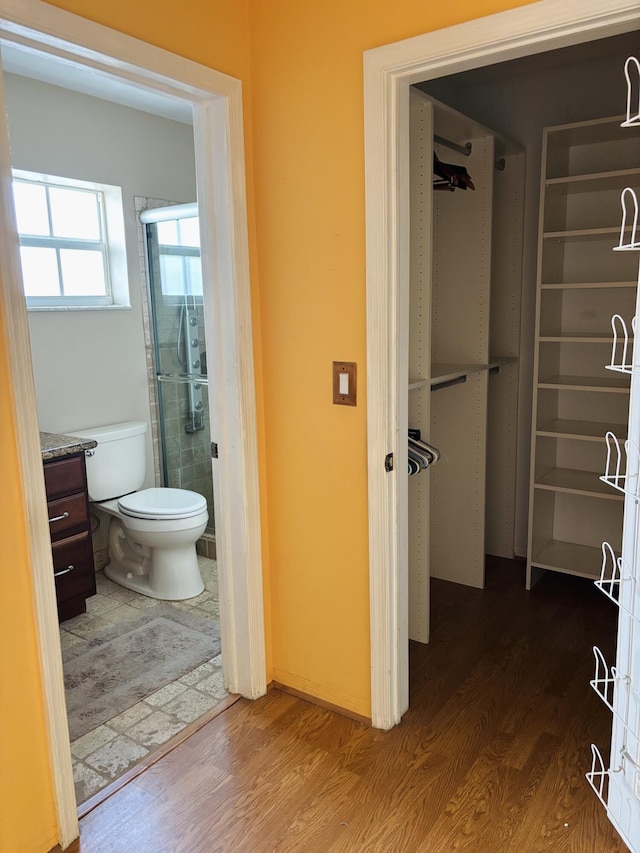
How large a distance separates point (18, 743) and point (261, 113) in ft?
6.31

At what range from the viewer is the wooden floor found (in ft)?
5.85

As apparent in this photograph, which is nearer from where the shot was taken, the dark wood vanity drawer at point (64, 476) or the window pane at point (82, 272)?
the dark wood vanity drawer at point (64, 476)

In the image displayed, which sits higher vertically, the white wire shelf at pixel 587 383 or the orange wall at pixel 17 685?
the white wire shelf at pixel 587 383

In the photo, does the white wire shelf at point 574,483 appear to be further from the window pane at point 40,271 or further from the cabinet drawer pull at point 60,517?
the window pane at point 40,271

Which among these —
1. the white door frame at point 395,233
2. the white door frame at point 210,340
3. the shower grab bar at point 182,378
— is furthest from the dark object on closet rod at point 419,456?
the shower grab bar at point 182,378

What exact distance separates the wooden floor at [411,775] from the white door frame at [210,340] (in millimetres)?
222

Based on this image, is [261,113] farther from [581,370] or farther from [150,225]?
[581,370]

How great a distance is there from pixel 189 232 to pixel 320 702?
7.68 feet

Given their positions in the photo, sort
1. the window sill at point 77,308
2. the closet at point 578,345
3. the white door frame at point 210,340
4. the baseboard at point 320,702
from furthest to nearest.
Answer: the window sill at point 77,308 < the closet at point 578,345 < the baseboard at point 320,702 < the white door frame at point 210,340

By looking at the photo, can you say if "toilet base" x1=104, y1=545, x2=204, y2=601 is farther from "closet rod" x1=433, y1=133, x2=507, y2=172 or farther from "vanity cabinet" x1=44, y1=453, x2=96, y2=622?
"closet rod" x1=433, y1=133, x2=507, y2=172

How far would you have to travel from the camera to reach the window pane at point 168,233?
11.4ft

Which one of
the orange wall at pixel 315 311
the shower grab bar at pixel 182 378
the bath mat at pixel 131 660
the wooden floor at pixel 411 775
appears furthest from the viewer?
the shower grab bar at pixel 182 378

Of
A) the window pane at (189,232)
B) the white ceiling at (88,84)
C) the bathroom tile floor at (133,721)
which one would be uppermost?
the white ceiling at (88,84)

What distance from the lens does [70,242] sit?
334cm
